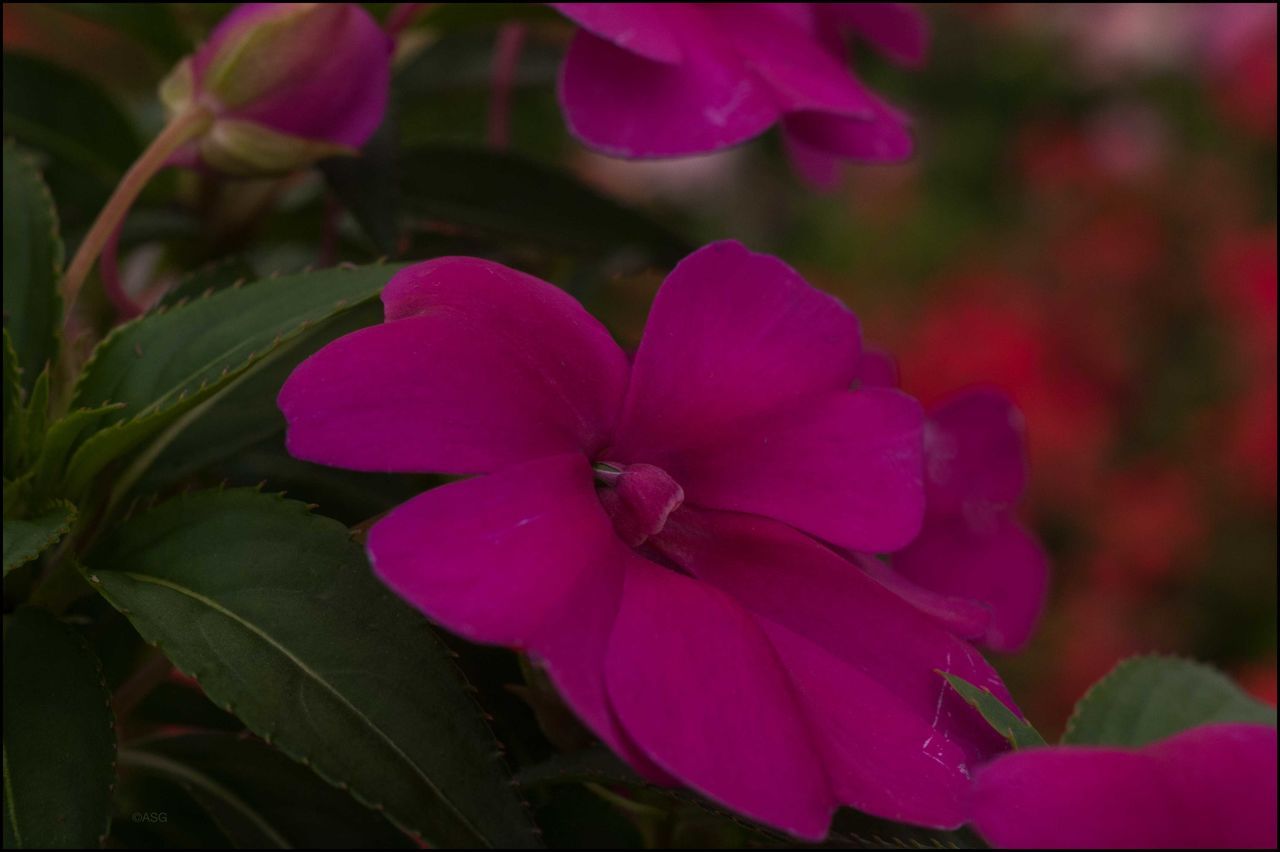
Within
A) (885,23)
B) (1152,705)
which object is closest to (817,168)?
(885,23)

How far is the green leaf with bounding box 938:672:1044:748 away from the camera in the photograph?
0.32 m

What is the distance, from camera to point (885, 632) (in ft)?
1.13

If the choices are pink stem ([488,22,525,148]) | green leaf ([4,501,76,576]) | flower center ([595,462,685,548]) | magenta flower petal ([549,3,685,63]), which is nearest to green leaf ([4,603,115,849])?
green leaf ([4,501,76,576])

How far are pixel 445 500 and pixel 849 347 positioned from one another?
13cm

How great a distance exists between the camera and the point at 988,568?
1.67 feet

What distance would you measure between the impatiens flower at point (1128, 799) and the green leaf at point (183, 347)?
0.21m

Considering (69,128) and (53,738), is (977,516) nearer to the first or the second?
(53,738)

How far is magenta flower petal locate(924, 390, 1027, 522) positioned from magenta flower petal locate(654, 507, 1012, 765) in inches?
6.7

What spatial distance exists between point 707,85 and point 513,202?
0.66ft

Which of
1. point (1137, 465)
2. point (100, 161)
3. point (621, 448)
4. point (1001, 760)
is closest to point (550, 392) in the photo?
point (621, 448)

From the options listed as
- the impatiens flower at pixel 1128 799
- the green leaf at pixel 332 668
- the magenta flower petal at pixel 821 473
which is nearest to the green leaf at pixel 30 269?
the green leaf at pixel 332 668

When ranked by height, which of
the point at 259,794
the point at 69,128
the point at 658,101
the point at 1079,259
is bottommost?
the point at 1079,259

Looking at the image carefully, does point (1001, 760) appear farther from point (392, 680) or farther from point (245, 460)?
point (245, 460)

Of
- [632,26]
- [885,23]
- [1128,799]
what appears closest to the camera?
[1128,799]
